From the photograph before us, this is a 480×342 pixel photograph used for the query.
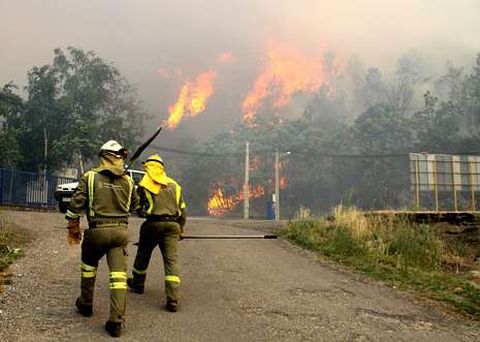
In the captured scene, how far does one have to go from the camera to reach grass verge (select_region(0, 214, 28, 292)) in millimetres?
6887

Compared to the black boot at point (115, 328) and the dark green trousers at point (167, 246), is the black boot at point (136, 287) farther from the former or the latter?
the black boot at point (115, 328)

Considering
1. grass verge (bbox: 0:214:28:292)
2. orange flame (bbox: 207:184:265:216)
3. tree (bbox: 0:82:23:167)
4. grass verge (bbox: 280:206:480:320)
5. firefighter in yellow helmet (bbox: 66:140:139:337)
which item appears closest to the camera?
firefighter in yellow helmet (bbox: 66:140:139:337)

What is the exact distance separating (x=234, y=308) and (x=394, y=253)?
6.26 metres

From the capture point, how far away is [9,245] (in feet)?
30.1

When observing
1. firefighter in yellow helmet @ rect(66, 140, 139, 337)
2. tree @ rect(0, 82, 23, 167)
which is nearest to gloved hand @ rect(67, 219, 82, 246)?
firefighter in yellow helmet @ rect(66, 140, 139, 337)

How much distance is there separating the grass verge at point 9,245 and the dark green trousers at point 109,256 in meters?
Answer: 1.64

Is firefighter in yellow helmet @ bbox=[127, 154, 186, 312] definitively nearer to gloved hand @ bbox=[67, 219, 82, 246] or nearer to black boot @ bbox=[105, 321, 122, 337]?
gloved hand @ bbox=[67, 219, 82, 246]

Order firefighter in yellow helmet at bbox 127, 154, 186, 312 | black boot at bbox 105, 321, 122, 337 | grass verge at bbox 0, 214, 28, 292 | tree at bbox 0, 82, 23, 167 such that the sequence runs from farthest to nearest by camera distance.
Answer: tree at bbox 0, 82, 23, 167 → grass verge at bbox 0, 214, 28, 292 → firefighter in yellow helmet at bbox 127, 154, 186, 312 → black boot at bbox 105, 321, 122, 337

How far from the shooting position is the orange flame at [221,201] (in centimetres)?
5150

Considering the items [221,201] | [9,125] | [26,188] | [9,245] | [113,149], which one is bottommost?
[9,245]

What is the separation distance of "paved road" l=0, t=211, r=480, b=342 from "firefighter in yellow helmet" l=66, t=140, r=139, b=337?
1.84ft

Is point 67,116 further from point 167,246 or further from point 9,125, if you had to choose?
point 167,246

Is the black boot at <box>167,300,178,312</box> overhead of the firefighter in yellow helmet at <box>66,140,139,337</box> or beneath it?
beneath

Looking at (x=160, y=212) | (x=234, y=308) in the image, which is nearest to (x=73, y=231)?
(x=160, y=212)
